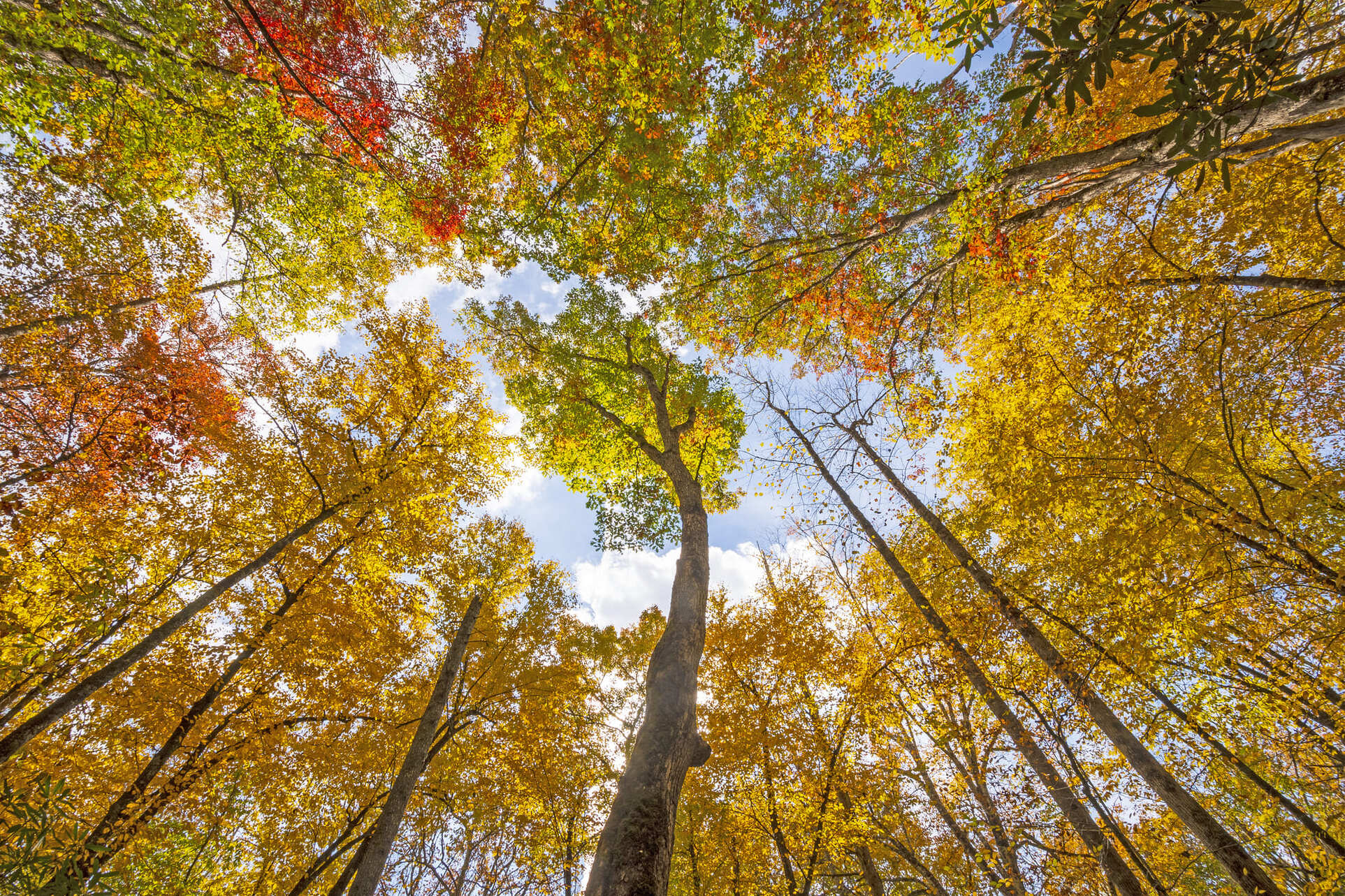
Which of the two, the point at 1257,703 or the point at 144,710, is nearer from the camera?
the point at 1257,703

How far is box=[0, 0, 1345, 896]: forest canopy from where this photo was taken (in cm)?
521

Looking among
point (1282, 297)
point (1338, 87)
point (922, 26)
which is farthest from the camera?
point (1282, 297)

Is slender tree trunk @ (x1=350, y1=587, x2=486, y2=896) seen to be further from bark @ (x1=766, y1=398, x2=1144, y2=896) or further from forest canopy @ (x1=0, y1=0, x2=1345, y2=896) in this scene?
bark @ (x1=766, y1=398, x2=1144, y2=896)

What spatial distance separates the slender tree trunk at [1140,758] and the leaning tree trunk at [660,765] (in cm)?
554

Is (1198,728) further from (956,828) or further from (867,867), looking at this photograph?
(867,867)

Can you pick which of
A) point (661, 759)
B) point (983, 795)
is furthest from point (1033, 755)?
point (661, 759)

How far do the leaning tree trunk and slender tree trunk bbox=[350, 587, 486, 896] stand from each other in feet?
18.4

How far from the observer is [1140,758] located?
5.41m

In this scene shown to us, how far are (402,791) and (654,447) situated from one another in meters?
6.73

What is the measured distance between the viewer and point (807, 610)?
1000 centimetres

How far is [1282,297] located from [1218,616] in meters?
4.70

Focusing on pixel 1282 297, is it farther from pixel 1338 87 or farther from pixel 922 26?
pixel 922 26

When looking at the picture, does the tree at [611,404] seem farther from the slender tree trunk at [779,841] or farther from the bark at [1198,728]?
the bark at [1198,728]

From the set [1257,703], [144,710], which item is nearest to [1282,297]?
[1257,703]
